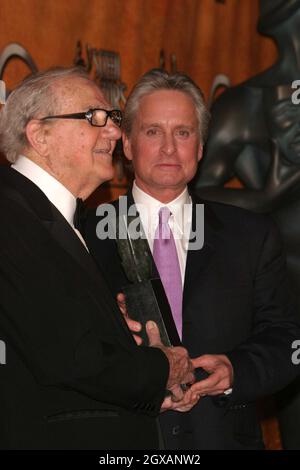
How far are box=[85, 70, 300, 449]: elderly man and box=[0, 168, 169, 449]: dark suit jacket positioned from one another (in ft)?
0.95

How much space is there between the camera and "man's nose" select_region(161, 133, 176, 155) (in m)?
2.87

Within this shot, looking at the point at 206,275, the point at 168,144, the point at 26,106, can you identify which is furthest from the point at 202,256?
the point at 26,106

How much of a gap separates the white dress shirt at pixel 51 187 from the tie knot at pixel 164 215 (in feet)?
2.00

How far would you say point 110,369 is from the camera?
6.64 feet

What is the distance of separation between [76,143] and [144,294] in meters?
0.44

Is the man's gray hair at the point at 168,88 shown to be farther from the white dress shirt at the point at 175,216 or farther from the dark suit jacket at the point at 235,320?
the dark suit jacket at the point at 235,320

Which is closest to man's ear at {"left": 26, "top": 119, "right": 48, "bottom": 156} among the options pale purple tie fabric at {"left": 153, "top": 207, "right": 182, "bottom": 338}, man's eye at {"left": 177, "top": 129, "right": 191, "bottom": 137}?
pale purple tie fabric at {"left": 153, "top": 207, "right": 182, "bottom": 338}

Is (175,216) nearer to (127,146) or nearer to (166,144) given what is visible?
(166,144)

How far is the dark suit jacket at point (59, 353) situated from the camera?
1.99 metres

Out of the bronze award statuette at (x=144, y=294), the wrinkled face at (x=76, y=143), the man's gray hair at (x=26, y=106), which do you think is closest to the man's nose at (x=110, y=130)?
the wrinkled face at (x=76, y=143)

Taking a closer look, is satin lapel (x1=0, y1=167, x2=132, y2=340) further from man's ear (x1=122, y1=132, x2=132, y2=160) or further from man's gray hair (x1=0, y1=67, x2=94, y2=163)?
man's ear (x1=122, y1=132, x2=132, y2=160)
